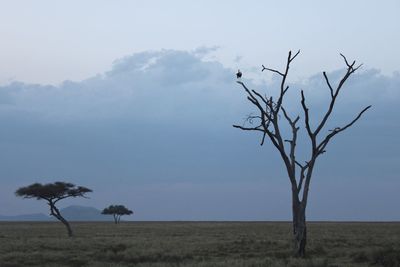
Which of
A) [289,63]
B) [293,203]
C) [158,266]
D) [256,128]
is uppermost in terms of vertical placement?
[289,63]

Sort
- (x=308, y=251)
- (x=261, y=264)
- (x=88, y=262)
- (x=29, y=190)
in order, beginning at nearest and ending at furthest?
(x=261, y=264) → (x=88, y=262) → (x=308, y=251) → (x=29, y=190)

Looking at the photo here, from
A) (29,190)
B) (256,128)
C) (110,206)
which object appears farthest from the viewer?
(110,206)

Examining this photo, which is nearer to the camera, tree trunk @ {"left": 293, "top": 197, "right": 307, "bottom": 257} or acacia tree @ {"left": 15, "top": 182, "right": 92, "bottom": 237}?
tree trunk @ {"left": 293, "top": 197, "right": 307, "bottom": 257}

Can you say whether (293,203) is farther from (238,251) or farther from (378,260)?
(238,251)

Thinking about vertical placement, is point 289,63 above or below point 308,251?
above

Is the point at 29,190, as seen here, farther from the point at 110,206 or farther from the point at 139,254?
the point at 110,206

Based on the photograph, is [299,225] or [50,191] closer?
[299,225]

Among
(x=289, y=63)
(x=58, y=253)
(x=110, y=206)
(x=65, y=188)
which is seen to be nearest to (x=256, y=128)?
(x=289, y=63)

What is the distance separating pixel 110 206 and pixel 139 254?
96022mm

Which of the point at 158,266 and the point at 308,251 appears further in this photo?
the point at 308,251

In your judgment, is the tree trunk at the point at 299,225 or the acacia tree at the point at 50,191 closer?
the tree trunk at the point at 299,225

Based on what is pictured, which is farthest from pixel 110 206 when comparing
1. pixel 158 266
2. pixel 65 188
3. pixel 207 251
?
pixel 158 266

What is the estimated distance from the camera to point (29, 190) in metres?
53.5

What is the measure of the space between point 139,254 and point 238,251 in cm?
525
